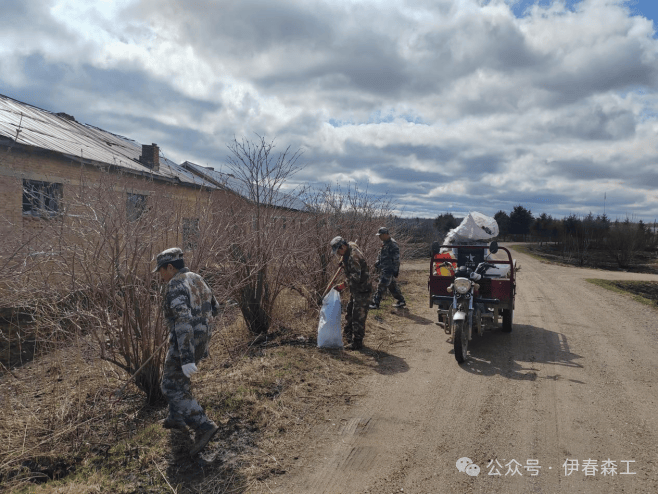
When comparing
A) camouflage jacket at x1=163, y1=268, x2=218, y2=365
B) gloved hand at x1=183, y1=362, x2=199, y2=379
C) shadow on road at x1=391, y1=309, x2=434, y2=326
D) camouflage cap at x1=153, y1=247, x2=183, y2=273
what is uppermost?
camouflage cap at x1=153, y1=247, x2=183, y2=273

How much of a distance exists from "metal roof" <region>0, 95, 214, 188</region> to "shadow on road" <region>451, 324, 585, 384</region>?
802cm

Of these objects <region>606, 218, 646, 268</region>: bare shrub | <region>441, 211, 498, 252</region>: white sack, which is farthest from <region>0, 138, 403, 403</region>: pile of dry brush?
<region>606, 218, 646, 268</region>: bare shrub

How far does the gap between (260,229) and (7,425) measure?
4093 millimetres

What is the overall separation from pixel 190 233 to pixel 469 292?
160 inches

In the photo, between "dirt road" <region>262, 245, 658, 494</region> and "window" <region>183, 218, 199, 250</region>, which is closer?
"dirt road" <region>262, 245, 658, 494</region>

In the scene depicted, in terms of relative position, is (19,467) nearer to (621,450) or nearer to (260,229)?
(260,229)

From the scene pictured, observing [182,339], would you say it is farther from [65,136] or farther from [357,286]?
[65,136]

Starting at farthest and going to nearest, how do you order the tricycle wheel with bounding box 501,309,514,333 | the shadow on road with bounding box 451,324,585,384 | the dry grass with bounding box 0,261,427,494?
the tricycle wheel with bounding box 501,309,514,333, the shadow on road with bounding box 451,324,585,384, the dry grass with bounding box 0,261,427,494

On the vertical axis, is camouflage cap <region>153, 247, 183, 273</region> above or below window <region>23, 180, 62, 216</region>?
below

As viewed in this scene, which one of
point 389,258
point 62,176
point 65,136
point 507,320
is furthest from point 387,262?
point 65,136

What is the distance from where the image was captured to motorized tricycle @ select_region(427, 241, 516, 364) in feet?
22.1

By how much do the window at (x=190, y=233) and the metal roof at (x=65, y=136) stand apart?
564 cm

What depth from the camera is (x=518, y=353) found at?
279 inches

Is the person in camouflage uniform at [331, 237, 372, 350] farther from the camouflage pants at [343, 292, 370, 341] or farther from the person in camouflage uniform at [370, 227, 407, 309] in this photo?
the person in camouflage uniform at [370, 227, 407, 309]
